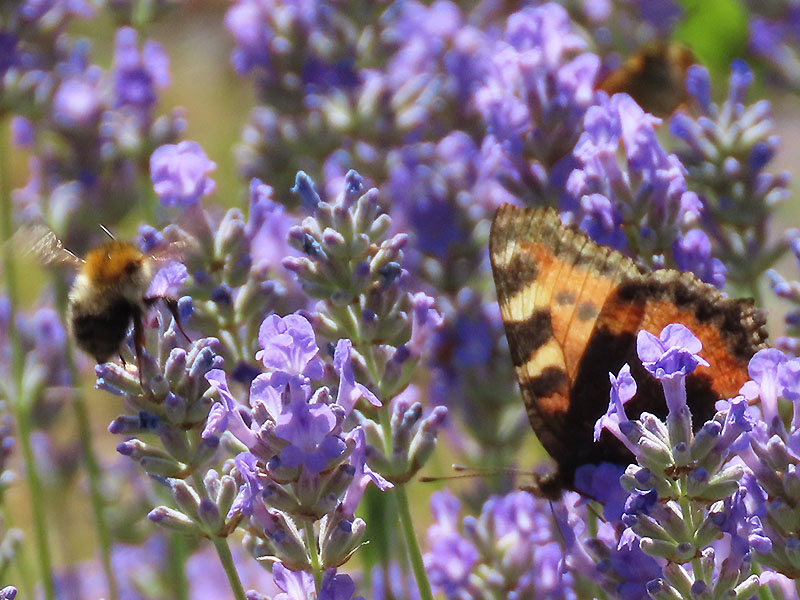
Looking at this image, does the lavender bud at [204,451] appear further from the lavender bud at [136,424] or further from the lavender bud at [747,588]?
the lavender bud at [747,588]

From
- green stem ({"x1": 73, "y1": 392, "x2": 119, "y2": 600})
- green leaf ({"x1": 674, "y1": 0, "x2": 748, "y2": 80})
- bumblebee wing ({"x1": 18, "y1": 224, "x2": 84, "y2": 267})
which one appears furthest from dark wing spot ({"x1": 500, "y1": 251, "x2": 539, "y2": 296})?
green leaf ({"x1": 674, "y1": 0, "x2": 748, "y2": 80})

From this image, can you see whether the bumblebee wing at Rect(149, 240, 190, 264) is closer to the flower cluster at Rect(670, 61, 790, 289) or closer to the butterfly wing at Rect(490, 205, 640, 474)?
the butterfly wing at Rect(490, 205, 640, 474)

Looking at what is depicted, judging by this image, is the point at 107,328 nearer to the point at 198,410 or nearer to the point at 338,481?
the point at 198,410

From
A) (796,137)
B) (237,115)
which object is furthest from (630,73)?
(237,115)

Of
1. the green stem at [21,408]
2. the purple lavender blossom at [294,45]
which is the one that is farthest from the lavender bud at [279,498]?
the purple lavender blossom at [294,45]

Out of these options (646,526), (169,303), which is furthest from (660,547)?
(169,303)

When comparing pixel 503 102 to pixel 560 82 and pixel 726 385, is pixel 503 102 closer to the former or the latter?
pixel 560 82
